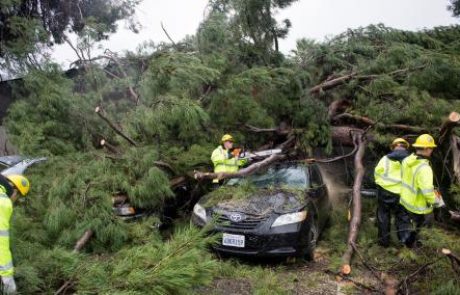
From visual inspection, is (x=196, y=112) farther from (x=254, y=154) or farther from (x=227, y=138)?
(x=254, y=154)

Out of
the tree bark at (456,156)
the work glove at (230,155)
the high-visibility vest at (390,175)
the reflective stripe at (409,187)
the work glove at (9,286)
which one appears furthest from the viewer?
the work glove at (230,155)

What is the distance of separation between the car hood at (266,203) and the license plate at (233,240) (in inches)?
13.3

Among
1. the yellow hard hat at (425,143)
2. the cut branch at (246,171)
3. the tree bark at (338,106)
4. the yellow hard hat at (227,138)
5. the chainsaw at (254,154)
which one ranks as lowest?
the cut branch at (246,171)

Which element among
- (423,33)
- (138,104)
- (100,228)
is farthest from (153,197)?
(423,33)

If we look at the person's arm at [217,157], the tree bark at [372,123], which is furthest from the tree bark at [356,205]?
the person's arm at [217,157]

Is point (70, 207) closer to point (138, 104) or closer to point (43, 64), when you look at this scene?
point (138, 104)

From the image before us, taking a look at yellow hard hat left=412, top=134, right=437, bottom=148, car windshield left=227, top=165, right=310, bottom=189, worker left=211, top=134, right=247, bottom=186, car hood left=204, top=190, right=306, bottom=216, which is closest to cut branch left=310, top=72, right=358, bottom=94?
car windshield left=227, top=165, right=310, bottom=189

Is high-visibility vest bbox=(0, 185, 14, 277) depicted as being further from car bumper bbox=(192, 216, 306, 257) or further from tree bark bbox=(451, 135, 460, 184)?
tree bark bbox=(451, 135, 460, 184)

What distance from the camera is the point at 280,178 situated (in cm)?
589

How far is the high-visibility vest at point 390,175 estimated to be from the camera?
5148 mm

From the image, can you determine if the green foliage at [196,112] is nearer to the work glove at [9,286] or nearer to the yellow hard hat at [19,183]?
the work glove at [9,286]

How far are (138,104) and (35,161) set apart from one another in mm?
1737

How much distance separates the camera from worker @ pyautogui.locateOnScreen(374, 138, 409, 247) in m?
5.16

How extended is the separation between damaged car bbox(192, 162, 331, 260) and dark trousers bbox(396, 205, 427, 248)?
1057mm
